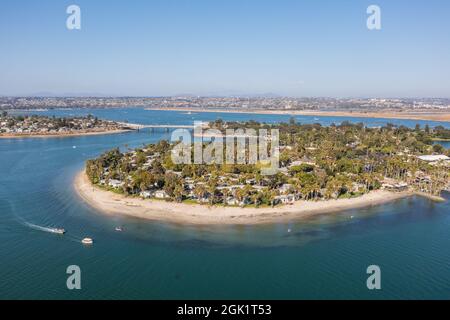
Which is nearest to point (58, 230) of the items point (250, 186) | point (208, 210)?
point (208, 210)

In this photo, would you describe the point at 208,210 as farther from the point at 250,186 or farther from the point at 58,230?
the point at 58,230

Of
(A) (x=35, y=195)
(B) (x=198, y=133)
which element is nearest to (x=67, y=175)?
(A) (x=35, y=195)

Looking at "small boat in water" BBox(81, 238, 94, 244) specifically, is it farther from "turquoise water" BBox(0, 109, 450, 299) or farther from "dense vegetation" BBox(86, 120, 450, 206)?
"dense vegetation" BBox(86, 120, 450, 206)

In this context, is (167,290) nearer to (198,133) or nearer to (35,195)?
(35,195)

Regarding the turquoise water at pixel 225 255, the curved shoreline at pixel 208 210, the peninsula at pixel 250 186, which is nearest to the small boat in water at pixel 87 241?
the turquoise water at pixel 225 255
